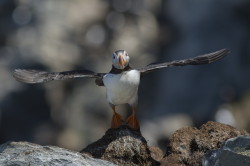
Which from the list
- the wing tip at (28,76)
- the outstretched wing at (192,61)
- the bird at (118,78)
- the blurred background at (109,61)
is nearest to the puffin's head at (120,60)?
the bird at (118,78)

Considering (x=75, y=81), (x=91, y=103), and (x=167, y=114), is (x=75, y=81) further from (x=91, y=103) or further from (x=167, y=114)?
(x=167, y=114)

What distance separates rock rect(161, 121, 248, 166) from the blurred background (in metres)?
10.8

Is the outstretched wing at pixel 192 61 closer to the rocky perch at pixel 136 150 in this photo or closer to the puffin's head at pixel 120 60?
the puffin's head at pixel 120 60

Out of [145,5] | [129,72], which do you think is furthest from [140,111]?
[129,72]

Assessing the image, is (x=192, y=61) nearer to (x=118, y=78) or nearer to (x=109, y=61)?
(x=118, y=78)

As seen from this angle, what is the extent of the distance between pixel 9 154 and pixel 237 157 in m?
2.75

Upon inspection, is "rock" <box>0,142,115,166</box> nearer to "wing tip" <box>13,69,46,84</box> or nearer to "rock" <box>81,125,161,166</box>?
"rock" <box>81,125,161,166</box>

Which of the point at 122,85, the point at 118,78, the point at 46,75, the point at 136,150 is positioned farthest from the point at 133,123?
the point at 46,75

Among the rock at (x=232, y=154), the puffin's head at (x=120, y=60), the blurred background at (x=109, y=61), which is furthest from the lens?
the blurred background at (x=109, y=61)

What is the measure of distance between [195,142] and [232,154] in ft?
3.46

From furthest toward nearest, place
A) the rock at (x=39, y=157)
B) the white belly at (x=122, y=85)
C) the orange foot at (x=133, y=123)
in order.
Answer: the white belly at (x=122, y=85)
the orange foot at (x=133, y=123)
the rock at (x=39, y=157)

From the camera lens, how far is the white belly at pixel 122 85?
10.1 m

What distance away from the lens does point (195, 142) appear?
9.12 m

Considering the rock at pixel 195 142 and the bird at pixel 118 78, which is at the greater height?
the bird at pixel 118 78
